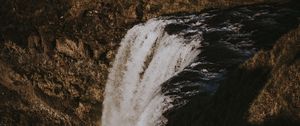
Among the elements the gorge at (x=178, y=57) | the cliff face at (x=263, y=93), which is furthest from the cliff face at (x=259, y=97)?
the gorge at (x=178, y=57)

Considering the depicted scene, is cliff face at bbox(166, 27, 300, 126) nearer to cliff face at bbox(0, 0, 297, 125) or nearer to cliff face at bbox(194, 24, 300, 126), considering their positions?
A: cliff face at bbox(194, 24, 300, 126)

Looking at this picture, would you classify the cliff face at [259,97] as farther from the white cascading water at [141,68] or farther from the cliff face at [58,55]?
the cliff face at [58,55]

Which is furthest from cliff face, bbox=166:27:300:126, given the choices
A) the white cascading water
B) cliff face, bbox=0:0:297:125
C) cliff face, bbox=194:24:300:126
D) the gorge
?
cliff face, bbox=0:0:297:125

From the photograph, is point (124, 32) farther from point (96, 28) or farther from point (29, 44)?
point (29, 44)

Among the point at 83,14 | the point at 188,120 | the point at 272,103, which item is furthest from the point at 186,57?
the point at 83,14

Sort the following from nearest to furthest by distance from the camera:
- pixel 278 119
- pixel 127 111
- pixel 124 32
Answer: pixel 278 119, pixel 127 111, pixel 124 32

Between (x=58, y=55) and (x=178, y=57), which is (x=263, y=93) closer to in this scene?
(x=178, y=57)
